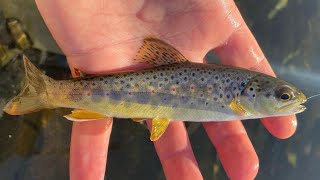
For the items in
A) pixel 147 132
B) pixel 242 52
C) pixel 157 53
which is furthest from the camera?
pixel 147 132

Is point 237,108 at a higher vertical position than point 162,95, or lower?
lower

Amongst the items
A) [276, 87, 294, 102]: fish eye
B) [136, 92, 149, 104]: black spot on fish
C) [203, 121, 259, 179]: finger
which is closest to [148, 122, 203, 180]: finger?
[203, 121, 259, 179]: finger

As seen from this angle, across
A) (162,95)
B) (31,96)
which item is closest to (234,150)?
(162,95)

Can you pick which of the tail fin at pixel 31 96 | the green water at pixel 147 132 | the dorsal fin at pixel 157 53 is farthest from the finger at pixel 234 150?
the tail fin at pixel 31 96

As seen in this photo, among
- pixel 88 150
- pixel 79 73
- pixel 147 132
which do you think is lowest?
pixel 147 132

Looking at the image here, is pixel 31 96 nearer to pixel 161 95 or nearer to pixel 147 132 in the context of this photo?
pixel 161 95

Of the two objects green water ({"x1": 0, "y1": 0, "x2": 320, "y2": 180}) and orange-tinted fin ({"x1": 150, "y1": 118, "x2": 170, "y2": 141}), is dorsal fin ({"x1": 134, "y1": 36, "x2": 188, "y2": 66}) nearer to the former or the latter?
orange-tinted fin ({"x1": 150, "y1": 118, "x2": 170, "y2": 141})

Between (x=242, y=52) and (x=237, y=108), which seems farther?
(x=242, y=52)
